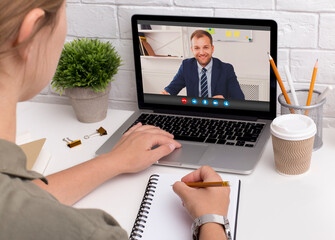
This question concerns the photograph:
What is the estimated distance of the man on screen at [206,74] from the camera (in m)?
1.20

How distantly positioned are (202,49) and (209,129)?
0.20 metres

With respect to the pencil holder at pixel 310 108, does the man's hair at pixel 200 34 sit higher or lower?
higher

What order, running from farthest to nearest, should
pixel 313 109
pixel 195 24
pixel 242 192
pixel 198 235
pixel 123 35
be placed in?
pixel 123 35 < pixel 195 24 < pixel 313 109 < pixel 242 192 < pixel 198 235

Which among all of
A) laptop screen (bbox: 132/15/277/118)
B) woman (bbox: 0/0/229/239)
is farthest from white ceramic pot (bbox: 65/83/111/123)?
woman (bbox: 0/0/229/239)

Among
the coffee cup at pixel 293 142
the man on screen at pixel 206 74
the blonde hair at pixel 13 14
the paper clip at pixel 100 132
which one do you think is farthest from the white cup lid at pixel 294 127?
the blonde hair at pixel 13 14

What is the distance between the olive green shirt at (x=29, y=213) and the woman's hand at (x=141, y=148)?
0.44 metres

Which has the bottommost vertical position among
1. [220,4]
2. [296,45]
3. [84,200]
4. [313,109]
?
[84,200]

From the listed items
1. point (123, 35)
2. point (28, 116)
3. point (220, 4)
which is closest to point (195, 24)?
point (220, 4)

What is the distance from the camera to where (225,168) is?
1.04 m

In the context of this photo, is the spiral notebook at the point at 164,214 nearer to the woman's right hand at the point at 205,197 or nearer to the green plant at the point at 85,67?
the woman's right hand at the point at 205,197

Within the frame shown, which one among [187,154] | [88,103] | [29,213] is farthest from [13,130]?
[88,103]

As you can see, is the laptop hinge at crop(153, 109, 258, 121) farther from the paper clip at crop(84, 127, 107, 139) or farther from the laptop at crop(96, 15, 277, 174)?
the paper clip at crop(84, 127, 107, 139)

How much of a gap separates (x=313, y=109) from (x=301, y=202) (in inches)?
9.6

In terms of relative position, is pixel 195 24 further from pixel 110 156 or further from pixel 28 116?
pixel 28 116
